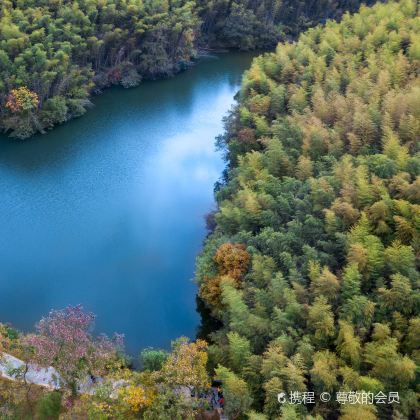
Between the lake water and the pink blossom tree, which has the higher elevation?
the lake water

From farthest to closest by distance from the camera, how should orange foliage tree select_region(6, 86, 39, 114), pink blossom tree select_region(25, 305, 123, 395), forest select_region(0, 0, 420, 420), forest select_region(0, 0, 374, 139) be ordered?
forest select_region(0, 0, 374, 139) < orange foliage tree select_region(6, 86, 39, 114) < pink blossom tree select_region(25, 305, 123, 395) < forest select_region(0, 0, 420, 420)

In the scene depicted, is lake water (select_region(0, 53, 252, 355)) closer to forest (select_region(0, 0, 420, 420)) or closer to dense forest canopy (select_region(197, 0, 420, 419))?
forest (select_region(0, 0, 420, 420))

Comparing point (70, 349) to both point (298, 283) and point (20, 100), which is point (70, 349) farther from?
point (20, 100)

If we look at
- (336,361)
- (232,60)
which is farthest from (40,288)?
(232,60)

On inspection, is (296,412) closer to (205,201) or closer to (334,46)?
(205,201)

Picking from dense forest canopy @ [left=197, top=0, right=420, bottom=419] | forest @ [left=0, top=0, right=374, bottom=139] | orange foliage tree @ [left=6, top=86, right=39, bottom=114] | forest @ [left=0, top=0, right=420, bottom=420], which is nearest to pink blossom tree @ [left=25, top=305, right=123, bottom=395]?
forest @ [left=0, top=0, right=420, bottom=420]
